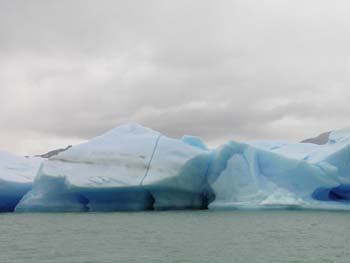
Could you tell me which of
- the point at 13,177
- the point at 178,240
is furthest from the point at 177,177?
the point at 178,240

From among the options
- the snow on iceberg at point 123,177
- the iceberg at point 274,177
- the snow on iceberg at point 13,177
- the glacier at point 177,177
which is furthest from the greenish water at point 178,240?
the snow on iceberg at point 13,177

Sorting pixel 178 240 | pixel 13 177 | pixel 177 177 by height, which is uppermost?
pixel 13 177

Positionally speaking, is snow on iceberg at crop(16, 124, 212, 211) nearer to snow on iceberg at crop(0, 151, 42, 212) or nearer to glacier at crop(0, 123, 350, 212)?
glacier at crop(0, 123, 350, 212)

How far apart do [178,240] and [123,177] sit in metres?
9.13

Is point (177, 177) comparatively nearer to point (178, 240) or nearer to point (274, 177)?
point (274, 177)

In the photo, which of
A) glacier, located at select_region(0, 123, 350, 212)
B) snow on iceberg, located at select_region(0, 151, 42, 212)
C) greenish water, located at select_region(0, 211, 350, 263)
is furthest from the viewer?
snow on iceberg, located at select_region(0, 151, 42, 212)

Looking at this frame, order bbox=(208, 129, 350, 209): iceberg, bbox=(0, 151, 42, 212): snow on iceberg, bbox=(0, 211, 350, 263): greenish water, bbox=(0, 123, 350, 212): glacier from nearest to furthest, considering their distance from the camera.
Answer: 1. bbox=(0, 211, 350, 263): greenish water
2. bbox=(208, 129, 350, 209): iceberg
3. bbox=(0, 123, 350, 212): glacier
4. bbox=(0, 151, 42, 212): snow on iceberg

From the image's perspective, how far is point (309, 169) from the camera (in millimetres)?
20719

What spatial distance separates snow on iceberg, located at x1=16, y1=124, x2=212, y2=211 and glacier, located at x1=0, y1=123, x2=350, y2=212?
0.12 ft

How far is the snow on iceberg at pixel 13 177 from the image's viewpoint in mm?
23031

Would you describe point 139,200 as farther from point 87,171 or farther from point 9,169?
point 9,169

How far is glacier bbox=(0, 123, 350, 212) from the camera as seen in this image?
20703 mm

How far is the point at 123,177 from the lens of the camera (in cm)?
2088

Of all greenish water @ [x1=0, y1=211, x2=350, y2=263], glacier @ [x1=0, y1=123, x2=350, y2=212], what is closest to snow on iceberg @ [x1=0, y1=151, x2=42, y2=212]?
glacier @ [x1=0, y1=123, x2=350, y2=212]
